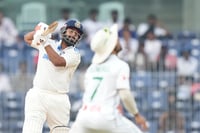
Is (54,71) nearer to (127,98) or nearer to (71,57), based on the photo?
(71,57)

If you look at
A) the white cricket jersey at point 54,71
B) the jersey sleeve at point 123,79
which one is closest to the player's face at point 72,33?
the white cricket jersey at point 54,71

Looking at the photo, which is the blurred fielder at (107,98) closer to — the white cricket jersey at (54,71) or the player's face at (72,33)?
the white cricket jersey at (54,71)

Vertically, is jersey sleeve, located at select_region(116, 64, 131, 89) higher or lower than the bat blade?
lower

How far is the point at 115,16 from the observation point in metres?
19.9

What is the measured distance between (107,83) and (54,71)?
4.53 feet

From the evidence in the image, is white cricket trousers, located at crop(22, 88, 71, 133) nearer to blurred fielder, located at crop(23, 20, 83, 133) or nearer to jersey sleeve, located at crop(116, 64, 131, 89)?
blurred fielder, located at crop(23, 20, 83, 133)

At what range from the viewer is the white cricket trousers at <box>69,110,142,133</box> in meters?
11.9

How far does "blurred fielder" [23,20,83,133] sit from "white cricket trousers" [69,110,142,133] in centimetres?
99

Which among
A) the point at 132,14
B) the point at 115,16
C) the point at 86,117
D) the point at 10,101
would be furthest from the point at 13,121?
the point at 86,117

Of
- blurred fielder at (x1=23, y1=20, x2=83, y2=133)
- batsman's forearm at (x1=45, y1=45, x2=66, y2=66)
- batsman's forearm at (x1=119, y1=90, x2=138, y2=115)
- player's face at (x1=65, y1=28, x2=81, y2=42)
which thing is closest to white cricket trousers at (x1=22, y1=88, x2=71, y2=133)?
blurred fielder at (x1=23, y1=20, x2=83, y2=133)

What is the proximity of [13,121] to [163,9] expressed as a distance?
5479 millimetres

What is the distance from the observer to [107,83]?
12148 millimetres

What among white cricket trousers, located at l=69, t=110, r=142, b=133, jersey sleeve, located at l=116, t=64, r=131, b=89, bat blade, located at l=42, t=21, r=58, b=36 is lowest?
white cricket trousers, located at l=69, t=110, r=142, b=133

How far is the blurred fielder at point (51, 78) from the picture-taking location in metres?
10.7
